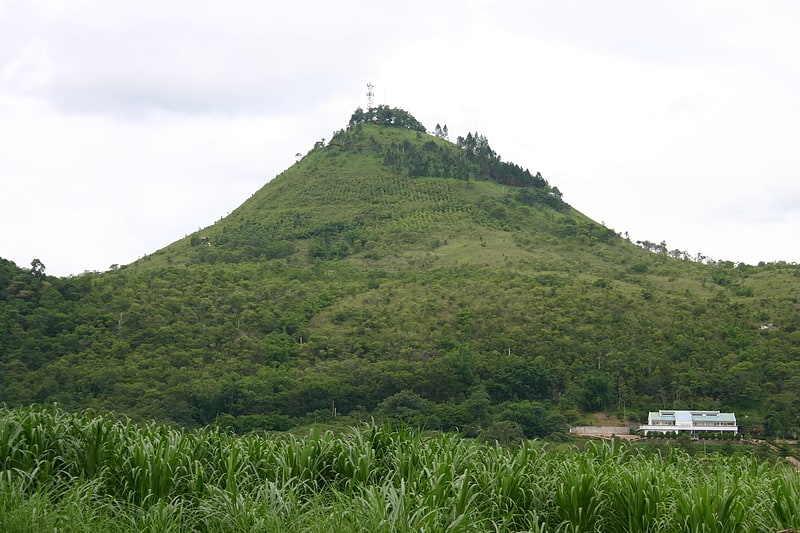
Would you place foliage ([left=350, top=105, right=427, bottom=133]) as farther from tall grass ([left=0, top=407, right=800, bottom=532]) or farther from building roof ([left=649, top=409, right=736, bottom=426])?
tall grass ([left=0, top=407, right=800, bottom=532])

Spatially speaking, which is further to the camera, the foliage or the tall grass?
the foliage

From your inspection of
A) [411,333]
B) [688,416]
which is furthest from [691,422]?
[411,333]

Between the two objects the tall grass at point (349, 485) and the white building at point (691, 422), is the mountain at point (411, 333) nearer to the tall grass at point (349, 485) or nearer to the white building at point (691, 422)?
the white building at point (691, 422)

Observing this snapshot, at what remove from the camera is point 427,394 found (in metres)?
45.0

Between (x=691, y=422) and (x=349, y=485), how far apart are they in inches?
1304

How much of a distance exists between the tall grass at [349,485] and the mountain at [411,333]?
22269mm

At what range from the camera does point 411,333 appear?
5141 centimetres

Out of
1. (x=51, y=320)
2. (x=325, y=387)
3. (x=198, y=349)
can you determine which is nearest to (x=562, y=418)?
(x=325, y=387)

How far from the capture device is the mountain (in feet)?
132

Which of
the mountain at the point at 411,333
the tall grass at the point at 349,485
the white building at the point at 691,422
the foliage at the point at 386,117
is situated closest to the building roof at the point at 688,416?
the white building at the point at 691,422

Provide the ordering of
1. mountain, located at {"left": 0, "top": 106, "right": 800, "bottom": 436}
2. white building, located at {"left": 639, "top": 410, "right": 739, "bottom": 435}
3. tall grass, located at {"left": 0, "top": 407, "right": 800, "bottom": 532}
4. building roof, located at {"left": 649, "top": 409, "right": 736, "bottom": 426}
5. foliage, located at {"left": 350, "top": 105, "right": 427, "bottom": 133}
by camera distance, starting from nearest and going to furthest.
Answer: tall grass, located at {"left": 0, "top": 407, "right": 800, "bottom": 532} < white building, located at {"left": 639, "top": 410, "right": 739, "bottom": 435} < building roof, located at {"left": 649, "top": 409, "right": 736, "bottom": 426} < mountain, located at {"left": 0, "top": 106, "right": 800, "bottom": 436} < foliage, located at {"left": 350, "top": 105, "right": 427, "bottom": 133}

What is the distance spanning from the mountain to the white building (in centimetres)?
169

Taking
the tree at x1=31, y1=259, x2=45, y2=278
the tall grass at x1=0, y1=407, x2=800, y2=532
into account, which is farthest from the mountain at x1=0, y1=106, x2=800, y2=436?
the tall grass at x1=0, y1=407, x2=800, y2=532

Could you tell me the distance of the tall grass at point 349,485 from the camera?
6.76 meters
